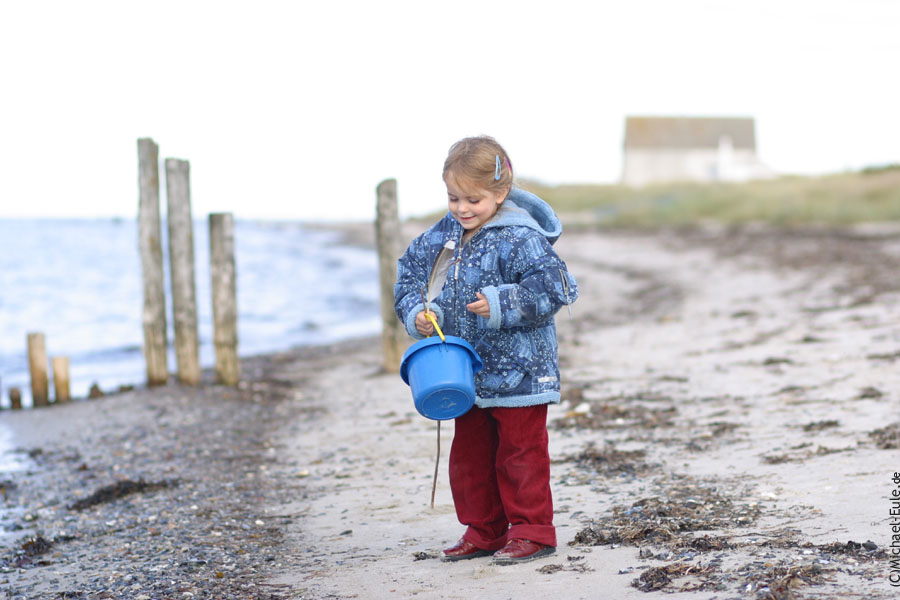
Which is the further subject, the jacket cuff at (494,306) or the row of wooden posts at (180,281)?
the row of wooden posts at (180,281)

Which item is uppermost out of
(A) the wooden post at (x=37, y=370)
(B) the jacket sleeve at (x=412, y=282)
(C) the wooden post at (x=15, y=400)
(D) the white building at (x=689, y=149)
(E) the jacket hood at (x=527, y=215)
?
(D) the white building at (x=689, y=149)

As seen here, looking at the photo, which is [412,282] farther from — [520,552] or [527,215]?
[520,552]

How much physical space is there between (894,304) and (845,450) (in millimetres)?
5849

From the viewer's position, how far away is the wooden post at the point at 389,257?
8992mm

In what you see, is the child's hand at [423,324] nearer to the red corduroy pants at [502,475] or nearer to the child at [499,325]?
the child at [499,325]

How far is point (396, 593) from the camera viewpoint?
340 centimetres

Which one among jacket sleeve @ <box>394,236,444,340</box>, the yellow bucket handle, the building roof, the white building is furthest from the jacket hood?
the building roof

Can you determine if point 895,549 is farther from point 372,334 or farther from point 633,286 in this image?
point 633,286

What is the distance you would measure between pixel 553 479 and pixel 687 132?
54.4 m

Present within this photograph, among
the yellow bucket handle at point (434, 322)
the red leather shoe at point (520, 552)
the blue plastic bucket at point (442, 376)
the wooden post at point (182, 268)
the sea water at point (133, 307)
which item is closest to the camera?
the blue plastic bucket at point (442, 376)

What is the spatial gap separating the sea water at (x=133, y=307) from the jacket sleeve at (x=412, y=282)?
6.97 m

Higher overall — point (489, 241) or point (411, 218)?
point (411, 218)

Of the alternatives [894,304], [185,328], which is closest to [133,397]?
[185,328]

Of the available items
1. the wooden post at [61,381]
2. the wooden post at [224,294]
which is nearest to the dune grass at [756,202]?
the wooden post at [224,294]
